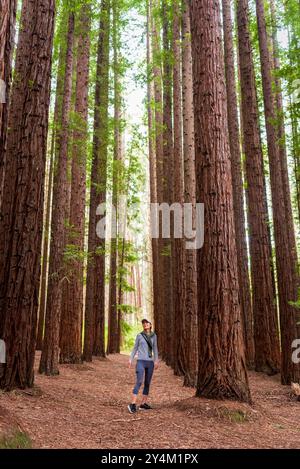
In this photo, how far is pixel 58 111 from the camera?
12.5m

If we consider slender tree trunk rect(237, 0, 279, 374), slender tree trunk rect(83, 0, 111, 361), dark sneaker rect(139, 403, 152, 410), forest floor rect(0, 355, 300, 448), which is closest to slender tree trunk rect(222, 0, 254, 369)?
slender tree trunk rect(237, 0, 279, 374)

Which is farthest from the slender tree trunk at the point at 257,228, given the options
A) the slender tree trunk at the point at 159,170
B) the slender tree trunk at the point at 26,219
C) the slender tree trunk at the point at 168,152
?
the slender tree trunk at the point at 26,219

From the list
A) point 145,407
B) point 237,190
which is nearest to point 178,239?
point 237,190

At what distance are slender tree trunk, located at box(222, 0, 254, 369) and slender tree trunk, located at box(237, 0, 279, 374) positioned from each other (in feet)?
5.09

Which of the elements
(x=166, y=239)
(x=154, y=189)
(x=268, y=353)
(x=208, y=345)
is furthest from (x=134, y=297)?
(x=208, y=345)

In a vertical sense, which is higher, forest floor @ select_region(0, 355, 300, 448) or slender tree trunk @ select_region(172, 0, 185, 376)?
slender tree trunk @ select_region(172, 0, 185, 376)

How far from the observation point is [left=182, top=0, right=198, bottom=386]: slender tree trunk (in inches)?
386

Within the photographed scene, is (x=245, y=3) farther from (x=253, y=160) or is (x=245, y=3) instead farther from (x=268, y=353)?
(x=268, y=353)

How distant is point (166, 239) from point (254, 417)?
1169cm

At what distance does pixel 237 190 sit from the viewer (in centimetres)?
1410

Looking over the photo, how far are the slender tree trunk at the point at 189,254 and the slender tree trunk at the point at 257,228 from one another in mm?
1767

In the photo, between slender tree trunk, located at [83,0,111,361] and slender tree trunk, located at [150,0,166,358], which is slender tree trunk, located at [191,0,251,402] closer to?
slender tree trunk, located at [83,0,111,361]

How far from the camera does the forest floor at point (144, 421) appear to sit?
4.78 meters

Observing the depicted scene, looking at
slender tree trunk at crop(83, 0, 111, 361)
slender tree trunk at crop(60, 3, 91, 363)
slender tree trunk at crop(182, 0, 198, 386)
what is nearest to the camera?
slender tree trunk at crop(182, 0, 198, 386)
